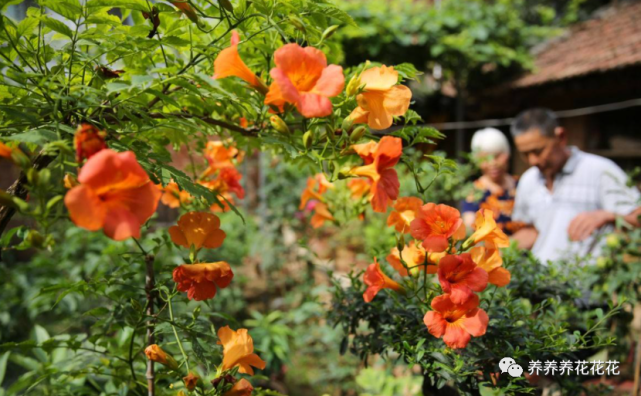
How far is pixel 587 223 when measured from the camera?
2.09m

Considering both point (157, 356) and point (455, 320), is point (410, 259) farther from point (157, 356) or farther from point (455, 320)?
point (157, 356)

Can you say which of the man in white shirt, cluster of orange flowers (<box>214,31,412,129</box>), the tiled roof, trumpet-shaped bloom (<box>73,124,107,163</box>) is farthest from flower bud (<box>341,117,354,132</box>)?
the tiled roof

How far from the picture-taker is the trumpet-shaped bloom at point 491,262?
36.6 inches

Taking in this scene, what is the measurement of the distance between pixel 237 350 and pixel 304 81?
0.58m

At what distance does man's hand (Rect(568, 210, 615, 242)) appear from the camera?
2078 mm

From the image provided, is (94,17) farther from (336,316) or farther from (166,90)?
(336,316)

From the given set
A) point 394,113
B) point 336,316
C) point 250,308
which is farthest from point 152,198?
point 250,308

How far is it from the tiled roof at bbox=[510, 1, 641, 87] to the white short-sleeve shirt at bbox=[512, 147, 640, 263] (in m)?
2.28

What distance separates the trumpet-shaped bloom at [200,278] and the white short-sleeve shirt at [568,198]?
2249 millimetres

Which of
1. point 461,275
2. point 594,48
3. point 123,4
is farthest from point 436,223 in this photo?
point 594,48

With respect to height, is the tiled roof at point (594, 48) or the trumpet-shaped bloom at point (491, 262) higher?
the tiled roof at point (594, 48)

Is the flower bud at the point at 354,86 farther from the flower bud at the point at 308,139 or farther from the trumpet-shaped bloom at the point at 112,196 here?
the trumpet-shaped bloom at the point at 112,196

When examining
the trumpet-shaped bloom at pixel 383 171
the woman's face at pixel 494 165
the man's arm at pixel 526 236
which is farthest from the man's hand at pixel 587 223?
the trumpet-shaped bloom at pixel 383 171

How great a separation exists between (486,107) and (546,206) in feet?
13.7
